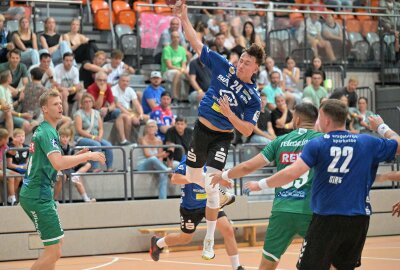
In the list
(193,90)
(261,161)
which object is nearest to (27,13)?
(193,90)

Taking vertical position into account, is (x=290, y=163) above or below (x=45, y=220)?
above

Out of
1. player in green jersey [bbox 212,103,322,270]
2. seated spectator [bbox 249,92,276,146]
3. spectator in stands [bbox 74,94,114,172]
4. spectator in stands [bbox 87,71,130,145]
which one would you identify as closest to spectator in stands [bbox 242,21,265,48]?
seated spectator [bbox 249,92,276,146]

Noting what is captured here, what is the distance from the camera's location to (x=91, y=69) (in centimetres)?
1642

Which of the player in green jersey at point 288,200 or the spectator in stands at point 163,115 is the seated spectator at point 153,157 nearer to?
the spectator in stands at point 163,115

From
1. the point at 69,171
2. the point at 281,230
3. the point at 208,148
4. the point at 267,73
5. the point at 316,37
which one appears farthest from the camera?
the point at 316,37

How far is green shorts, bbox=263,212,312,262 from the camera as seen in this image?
25.2ft

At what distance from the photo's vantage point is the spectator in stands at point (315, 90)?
Result: 60.3 feet

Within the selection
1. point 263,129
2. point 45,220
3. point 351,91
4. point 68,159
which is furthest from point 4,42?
point 68,159

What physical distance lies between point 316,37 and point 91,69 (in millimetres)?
6773

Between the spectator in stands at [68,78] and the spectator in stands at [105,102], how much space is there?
0.28 meters

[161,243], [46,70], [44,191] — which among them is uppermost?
[46,70]

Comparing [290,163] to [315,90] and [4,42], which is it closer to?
[4,42]

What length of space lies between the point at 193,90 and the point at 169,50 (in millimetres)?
1032

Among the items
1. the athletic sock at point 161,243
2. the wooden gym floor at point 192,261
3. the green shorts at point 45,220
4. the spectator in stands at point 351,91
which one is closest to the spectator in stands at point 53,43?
the wooden gym floor at point 192,261
